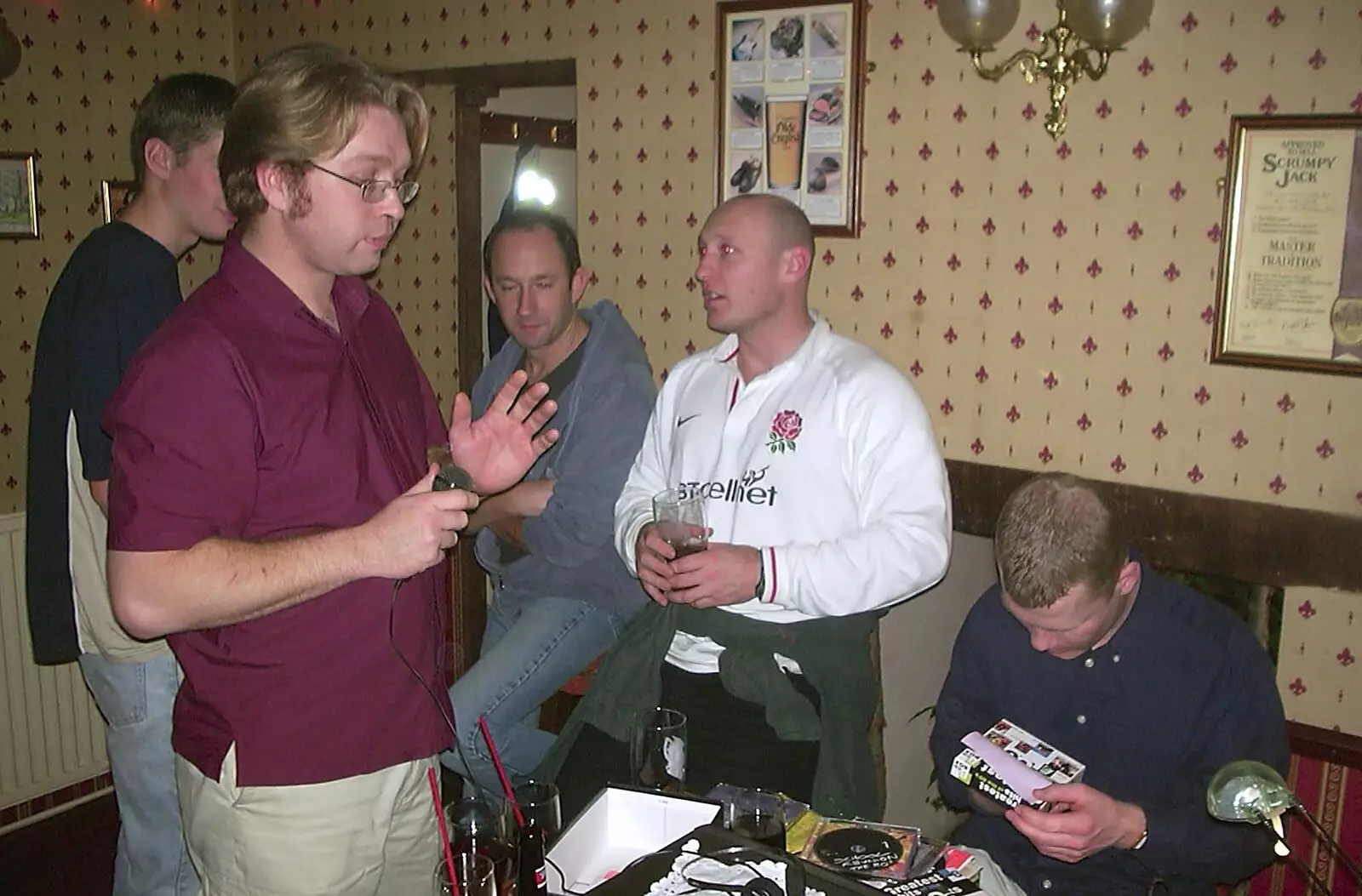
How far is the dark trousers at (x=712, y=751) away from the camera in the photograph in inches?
88.0

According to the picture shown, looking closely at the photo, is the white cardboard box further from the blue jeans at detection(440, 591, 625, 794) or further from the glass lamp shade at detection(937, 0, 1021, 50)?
the glass lamp shade at detection(937, 0, 1021, 50)

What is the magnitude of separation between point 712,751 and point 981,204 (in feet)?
5.09

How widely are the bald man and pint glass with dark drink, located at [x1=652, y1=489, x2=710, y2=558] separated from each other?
0.02 meters

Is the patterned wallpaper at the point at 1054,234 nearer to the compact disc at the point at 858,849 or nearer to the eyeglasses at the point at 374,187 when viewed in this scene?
the compact disc at the point at 858,849

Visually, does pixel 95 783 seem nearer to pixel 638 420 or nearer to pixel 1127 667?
pixel 638 420

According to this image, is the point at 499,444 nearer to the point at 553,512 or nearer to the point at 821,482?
the point at 821,482

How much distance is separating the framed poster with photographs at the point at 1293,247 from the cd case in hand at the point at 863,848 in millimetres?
1603

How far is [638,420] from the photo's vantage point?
279 cm

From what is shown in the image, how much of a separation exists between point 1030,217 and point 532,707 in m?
1.76

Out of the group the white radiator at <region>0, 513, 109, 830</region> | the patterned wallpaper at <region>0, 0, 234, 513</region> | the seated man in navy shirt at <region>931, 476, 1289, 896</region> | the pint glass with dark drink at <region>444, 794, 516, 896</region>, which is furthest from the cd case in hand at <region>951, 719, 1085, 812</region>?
the patterned wallpaper at <region>0, 0, 234, 513</region>

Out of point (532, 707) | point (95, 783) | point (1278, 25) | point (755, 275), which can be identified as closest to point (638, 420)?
point (755, 275)

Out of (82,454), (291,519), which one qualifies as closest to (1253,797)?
(291,519)

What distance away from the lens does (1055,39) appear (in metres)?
2.58

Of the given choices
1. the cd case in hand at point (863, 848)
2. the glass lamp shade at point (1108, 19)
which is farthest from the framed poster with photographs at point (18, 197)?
the cd case in hand at point (863, 848)
